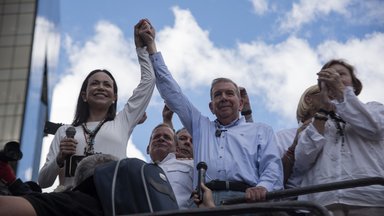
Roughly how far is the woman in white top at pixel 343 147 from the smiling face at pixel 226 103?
25.8 inches

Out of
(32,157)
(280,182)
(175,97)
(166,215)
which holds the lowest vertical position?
(166,215)

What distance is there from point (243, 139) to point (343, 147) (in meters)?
0.75

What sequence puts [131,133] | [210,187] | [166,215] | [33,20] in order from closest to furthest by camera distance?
[166,215] → [210,187] → [131,133] → [33,20]

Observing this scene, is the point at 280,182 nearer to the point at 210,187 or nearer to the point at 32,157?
the point at 210,187

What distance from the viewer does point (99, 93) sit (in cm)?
466

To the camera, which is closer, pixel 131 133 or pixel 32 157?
pixel 131 133

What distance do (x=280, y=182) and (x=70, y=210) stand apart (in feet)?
5.78

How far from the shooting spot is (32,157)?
52.8 metres

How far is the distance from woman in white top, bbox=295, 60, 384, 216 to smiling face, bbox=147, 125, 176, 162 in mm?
1413

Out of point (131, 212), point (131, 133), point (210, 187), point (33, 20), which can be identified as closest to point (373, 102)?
point (210, 187)

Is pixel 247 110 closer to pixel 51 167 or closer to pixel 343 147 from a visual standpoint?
pixel 343 147

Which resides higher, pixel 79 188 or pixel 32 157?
pixel 32 157

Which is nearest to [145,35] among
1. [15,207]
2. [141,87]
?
[141,87]

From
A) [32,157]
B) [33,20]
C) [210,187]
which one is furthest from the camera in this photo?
[32,157]
